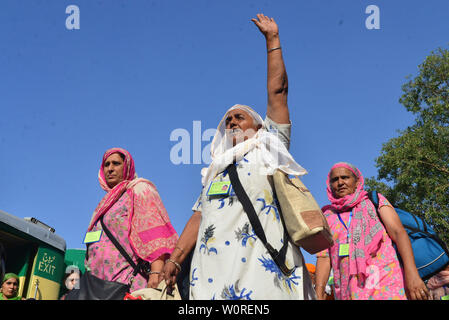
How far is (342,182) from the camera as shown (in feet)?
13.6

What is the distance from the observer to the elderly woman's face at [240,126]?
3.09m

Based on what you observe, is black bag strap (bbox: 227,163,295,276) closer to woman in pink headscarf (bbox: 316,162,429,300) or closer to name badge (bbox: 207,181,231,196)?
name badge (bbox: 207,181,231,196)

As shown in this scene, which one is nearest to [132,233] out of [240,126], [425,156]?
[240,126]

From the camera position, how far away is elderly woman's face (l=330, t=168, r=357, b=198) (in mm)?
4117

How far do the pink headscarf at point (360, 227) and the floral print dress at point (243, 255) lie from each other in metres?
1.02

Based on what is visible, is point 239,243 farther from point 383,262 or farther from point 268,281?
point 383,262

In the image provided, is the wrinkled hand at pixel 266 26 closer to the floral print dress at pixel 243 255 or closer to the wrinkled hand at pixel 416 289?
the floral print dress at pixel 243 255

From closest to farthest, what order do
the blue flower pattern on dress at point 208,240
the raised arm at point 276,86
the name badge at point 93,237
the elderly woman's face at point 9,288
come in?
the blue flower pattern on dress at point 208,240 < the raised arm at point 276,86 < the name badge at point 93,237 < the elderly woman's face at point 9,288

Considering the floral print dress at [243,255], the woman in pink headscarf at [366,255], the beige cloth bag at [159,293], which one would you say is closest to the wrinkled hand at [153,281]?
the beige cloth bag at [159,293]

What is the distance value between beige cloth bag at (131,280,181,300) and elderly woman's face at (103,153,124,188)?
1295 millimetres

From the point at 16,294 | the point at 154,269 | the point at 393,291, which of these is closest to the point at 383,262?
the point at 393,291

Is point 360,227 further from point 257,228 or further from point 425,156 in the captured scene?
Answer: point 425,156
